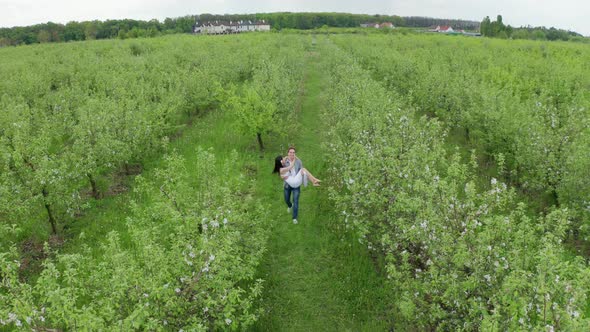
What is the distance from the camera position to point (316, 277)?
36.3 ft

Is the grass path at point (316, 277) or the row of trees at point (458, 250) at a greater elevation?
the row of trees at point (458, 250)

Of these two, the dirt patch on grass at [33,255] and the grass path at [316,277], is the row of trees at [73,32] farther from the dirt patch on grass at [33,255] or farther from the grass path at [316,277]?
the grass path at [316,277]

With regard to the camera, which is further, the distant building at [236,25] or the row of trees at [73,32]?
the distant building at [236,25]

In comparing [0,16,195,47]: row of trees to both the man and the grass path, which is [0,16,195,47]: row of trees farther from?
the grass path

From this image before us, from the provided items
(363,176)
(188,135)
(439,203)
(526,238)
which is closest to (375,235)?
(363,176)

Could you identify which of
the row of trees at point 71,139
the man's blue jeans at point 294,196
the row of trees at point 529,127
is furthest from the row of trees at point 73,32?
the man's blue jeans at point 294,196

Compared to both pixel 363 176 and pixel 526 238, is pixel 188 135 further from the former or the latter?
pixel 526 238

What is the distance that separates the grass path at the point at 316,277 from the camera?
9.57 m

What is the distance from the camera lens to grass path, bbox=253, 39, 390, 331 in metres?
9.57

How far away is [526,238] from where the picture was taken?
6617 mm

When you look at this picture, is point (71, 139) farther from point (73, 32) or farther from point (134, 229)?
point (73, 32)

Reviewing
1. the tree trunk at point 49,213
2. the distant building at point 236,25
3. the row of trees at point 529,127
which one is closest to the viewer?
the row of trees at point 529,127

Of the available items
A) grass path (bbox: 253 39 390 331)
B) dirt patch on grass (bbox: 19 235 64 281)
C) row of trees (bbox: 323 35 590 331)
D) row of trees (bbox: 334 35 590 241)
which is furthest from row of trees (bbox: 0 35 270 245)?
row of trees (bbox: 334 35 590 241)

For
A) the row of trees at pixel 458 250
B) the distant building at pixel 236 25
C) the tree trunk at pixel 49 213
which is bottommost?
the tree trunk at pixel 49 213
